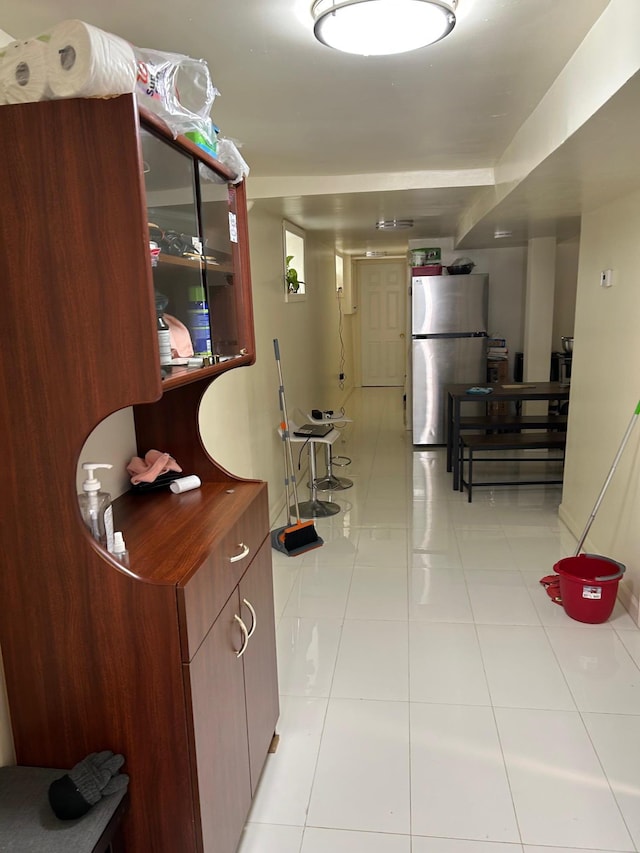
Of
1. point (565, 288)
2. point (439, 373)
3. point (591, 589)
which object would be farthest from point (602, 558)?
point (565, 288)

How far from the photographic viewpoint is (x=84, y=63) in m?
1.01

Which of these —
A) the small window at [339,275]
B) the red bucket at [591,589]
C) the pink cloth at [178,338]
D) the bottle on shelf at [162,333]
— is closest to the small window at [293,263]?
the small window at [339,275]

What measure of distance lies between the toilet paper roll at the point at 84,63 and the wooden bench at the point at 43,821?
1338mm

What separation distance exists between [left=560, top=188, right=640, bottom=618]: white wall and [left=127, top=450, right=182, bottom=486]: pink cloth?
2160 millimetres

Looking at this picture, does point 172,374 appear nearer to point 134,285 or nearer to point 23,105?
point 134,285

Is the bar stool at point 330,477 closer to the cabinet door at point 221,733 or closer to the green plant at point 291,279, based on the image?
the green plant at point 291,279

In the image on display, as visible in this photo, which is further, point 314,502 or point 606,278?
point 314,502

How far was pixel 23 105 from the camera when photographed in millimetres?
1057

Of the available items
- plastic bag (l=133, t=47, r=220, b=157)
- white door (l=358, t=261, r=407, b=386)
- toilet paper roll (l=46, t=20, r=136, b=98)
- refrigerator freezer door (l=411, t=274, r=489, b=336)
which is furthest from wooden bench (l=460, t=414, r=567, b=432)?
white door (l=358, t=261, r=407, b=386)

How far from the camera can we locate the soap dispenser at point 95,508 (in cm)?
130

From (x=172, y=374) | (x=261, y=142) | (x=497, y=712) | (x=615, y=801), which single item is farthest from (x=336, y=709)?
(x=261, y=142)

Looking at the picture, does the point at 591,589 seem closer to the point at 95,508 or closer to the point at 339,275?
the point at 95,508

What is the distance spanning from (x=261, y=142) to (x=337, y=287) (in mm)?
5518

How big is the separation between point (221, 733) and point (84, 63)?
1.43 meters
